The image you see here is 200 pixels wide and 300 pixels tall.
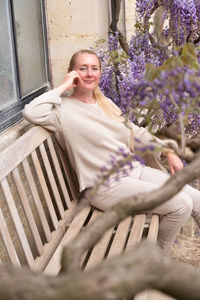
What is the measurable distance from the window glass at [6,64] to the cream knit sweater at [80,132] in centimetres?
18

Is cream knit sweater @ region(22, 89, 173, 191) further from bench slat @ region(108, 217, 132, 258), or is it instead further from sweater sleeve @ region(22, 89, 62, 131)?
bench slat @ region(108, 217, 132, 258)

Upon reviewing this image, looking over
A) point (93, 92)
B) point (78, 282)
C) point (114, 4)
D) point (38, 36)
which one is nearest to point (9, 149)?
point (93, 92)

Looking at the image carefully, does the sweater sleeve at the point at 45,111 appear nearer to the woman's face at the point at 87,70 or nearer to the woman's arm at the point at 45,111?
the woman's arm at the point at 45,111

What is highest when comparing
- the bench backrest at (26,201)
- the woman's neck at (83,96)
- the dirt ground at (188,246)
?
the woman's neck at (83,96)

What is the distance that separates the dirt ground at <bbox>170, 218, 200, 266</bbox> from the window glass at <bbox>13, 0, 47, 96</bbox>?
59.3 inches

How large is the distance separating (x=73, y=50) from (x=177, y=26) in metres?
0.77

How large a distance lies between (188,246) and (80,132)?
1.52 meters

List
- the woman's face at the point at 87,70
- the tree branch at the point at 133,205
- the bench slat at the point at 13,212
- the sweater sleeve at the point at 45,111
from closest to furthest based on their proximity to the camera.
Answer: the tree branch at the point at 133,205
the bench slat at the point at 13,212
the sweater sleeve at the point at 45,111
the woman's face at the point at 87,70

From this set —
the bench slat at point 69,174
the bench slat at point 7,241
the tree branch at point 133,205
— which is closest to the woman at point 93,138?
the bench slat at point 69,174

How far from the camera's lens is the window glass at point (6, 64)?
3021 millimetres

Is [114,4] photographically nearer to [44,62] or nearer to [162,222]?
[44,62]

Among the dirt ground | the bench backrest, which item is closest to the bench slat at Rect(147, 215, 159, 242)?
the bench backrest

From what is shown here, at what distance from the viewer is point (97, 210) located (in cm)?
312

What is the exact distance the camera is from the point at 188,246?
410 centimetres
